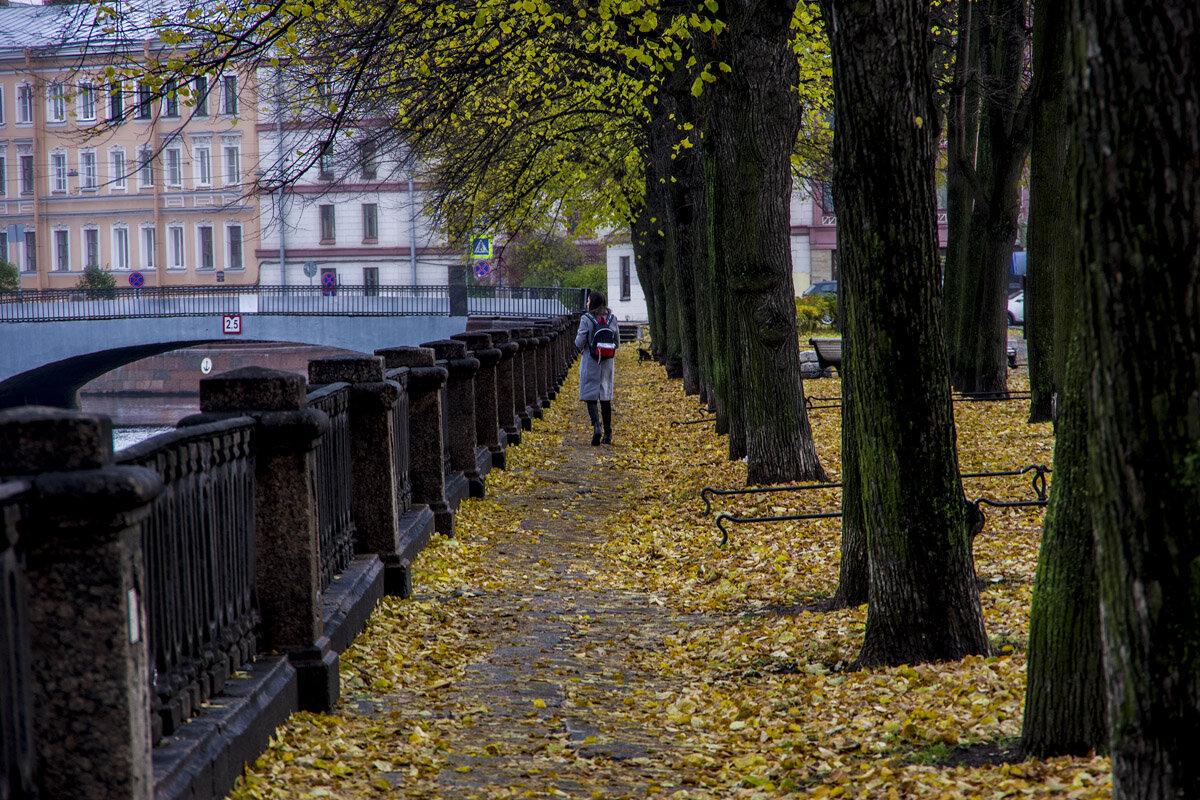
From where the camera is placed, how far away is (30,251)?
2532 inches

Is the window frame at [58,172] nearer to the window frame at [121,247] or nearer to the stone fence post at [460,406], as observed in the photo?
the window frame at [121,247]

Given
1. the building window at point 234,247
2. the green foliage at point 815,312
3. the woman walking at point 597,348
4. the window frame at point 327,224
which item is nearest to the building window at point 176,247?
the building window at point 234,247

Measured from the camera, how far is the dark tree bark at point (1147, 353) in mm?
2572

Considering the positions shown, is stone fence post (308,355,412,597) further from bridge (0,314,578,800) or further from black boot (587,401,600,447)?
black boot (587,401,600,447)

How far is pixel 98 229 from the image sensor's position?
→ 64.2 metres

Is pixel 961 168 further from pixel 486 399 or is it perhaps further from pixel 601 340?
pixel 486 399

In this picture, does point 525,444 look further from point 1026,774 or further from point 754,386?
point 1026,774

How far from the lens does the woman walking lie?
52.2ft

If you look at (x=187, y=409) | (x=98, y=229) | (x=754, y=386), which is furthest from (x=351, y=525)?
(x=98, y=229)

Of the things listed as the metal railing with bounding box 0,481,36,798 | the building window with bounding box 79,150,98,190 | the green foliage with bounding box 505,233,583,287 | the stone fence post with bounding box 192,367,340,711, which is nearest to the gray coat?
the stone fence post with bounding box 192,367,340,711

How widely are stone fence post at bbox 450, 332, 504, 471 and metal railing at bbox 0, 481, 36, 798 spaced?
395 inches

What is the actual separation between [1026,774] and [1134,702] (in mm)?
1550

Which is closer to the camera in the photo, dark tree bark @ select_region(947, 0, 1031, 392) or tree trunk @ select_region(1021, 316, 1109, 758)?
tree trunk @ select_region(1021, 316, 1109, 758)

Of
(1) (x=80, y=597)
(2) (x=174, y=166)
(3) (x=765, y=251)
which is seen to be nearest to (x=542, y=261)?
(2) (x=174, y=166)
